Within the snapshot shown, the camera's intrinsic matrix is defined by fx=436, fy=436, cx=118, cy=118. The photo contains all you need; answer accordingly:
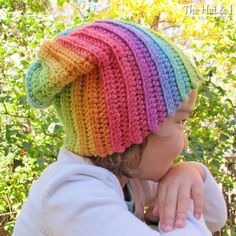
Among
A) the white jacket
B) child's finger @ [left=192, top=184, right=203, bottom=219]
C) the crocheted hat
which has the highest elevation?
the crocheted hat

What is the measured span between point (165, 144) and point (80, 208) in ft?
0.82

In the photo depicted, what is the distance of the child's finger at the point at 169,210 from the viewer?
35.2 inches

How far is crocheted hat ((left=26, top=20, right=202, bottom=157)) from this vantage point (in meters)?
→ 0.88

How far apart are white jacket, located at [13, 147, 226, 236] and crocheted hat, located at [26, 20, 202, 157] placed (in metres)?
0.06

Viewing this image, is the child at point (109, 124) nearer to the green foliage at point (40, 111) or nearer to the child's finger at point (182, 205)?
the child's finger at point (182, 205)

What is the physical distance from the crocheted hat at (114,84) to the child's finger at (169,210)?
0.53ft

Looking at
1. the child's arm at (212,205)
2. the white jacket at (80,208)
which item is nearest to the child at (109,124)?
the white jacket at (80,208)

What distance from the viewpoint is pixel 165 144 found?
940 millimetres

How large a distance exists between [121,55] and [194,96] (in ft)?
0.66

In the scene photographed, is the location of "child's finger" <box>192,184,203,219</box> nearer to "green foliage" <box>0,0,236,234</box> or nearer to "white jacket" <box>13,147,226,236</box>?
"white jacket" <box>13,147,226,236</box>

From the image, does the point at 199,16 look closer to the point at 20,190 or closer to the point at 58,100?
the point at 20,190

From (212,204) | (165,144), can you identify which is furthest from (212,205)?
(165,144)

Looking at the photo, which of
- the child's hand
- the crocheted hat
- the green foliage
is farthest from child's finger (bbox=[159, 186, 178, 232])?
the green foliage

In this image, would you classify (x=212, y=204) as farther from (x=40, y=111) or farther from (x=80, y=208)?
(x=40, y=111)
